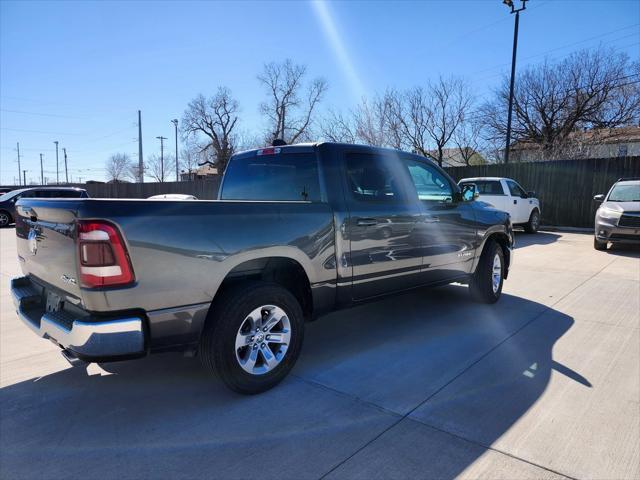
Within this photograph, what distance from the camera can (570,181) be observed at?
51.0ft

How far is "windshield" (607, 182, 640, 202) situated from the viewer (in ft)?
34.2

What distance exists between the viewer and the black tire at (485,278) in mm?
5504

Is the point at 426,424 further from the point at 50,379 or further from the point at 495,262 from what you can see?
the point at 495,262

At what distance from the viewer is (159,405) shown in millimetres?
3053

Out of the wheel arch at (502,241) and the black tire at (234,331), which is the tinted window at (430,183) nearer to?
the wheel arch at (502,241)

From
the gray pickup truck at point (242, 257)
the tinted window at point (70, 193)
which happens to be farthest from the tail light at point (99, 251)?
the tinted window at point (70, 193)

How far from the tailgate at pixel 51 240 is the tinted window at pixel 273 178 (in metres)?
1.82

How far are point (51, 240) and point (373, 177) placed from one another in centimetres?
272

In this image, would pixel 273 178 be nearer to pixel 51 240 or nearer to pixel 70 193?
pixel 51 240

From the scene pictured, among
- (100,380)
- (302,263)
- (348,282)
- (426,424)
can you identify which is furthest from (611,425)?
(100,380)

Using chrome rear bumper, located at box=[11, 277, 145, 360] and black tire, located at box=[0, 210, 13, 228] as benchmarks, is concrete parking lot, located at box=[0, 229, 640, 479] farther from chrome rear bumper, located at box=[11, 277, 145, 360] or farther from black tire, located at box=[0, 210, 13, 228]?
black tire, located at box=[0, 210, 13, 228]

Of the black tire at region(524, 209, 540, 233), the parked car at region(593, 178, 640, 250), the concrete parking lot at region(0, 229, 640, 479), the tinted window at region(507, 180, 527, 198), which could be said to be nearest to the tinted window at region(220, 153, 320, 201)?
the concrete parking lot at region(0, 229, 640, 479)

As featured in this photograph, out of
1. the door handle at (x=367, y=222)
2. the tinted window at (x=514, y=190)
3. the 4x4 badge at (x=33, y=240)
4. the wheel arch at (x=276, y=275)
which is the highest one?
the tinted window at (x=514, y=190)

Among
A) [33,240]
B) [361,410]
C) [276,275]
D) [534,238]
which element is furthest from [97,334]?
[534,238]
